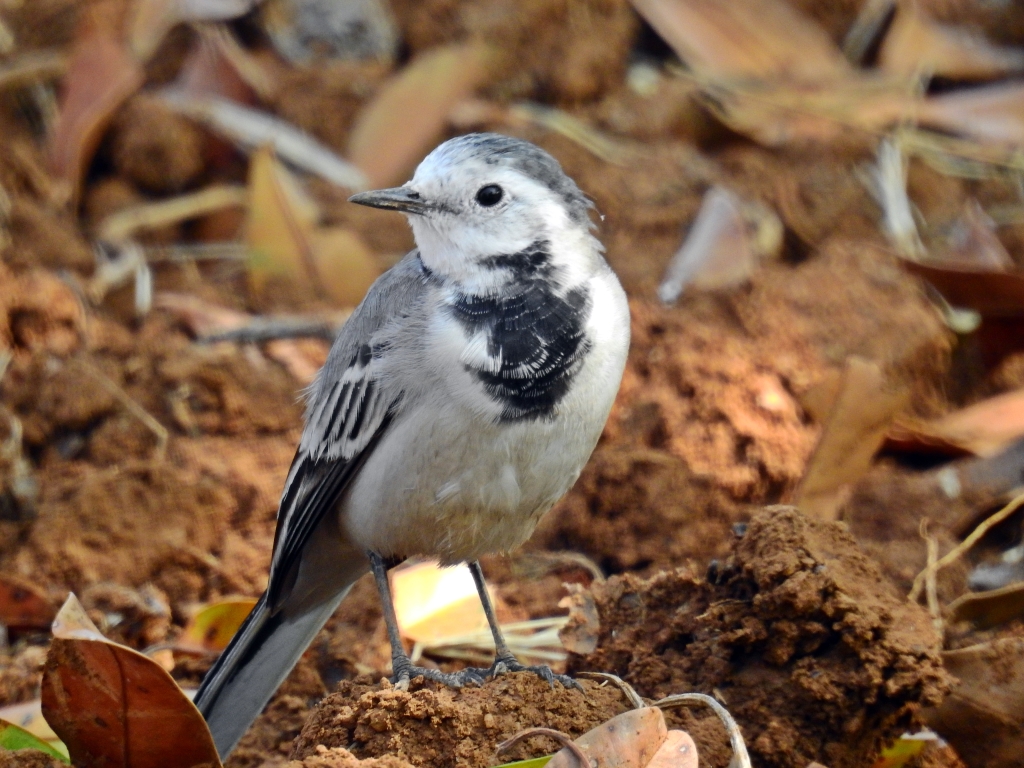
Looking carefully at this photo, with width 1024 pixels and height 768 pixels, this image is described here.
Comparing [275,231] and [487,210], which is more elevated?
[487,210]

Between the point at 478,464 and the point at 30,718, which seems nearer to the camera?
the point at 478,464

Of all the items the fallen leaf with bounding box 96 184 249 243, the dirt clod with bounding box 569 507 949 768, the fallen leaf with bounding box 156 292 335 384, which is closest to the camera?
the dirt clod with bounding box 569 507 949 768

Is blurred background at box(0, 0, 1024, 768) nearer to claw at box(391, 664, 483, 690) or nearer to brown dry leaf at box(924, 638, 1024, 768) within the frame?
brown dry leaf at box(924, 638, 1024, 768)

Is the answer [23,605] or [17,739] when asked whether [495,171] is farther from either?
[23,605]

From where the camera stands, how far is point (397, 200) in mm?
4379

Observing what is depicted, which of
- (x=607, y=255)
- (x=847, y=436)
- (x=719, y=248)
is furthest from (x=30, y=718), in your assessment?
(x=719, y=248)

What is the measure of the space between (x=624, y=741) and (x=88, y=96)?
590 cm

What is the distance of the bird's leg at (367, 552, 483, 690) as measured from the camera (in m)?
3.98

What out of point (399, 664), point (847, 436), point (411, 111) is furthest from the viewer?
point (411, 111)

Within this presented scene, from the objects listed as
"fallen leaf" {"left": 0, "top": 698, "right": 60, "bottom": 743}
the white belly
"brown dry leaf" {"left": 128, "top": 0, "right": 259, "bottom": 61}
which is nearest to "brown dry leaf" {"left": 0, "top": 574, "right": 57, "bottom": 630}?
"fallen leaf" {"left": 0, "top": 698, "right": 60, "bottom": 743}

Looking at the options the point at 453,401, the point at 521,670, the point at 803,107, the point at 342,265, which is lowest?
the point at 521,670

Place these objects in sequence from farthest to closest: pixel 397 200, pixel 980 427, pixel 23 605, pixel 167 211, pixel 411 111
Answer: pixel 411 111 → pixel 167 211 → pixel 980 427 → pixel 23 605 → pixel 397 200

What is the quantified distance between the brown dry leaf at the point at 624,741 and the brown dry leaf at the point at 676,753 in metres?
0.01

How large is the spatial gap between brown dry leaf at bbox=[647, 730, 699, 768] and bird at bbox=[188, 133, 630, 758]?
0.51 m
